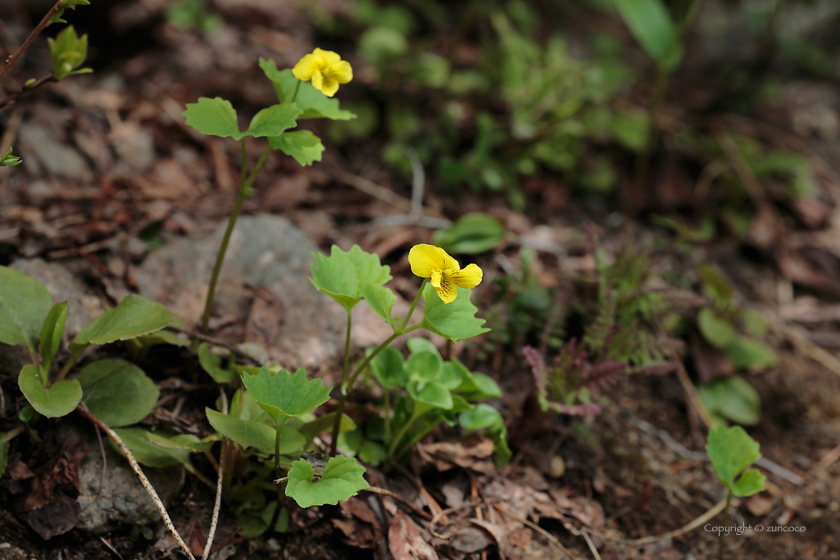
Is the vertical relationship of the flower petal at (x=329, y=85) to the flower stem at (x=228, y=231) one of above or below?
above

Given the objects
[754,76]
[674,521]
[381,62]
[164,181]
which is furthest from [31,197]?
[754,76]

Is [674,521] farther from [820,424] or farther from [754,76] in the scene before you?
[754,76]

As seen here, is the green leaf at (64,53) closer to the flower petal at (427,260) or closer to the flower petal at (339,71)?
the flower petal at (339,71)

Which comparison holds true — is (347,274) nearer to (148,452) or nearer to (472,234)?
(148,452)

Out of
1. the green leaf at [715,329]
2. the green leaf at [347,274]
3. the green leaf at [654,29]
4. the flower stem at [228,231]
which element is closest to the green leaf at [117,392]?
the flower stem at [228,231]

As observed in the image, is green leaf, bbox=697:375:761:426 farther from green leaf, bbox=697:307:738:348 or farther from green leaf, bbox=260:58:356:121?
green leaf, bbox=260:58:356:121
